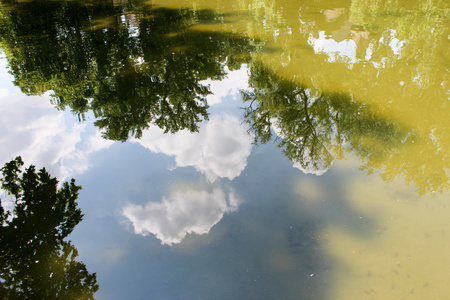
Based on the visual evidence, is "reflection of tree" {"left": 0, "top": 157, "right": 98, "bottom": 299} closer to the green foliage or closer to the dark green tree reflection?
the dark green tree reflection

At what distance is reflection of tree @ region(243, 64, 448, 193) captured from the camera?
5156 mm

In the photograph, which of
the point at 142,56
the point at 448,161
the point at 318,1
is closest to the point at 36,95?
the point at 142,56

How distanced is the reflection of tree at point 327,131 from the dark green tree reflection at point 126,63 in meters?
1.66

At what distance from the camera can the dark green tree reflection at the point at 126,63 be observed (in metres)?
7.61

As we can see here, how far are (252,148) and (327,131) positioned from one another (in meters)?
1.72

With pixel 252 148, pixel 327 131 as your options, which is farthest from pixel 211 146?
pixel 327 131

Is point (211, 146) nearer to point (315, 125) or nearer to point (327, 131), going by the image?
point (315, 125)

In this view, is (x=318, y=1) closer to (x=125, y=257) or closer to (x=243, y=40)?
(x=243, y=40)

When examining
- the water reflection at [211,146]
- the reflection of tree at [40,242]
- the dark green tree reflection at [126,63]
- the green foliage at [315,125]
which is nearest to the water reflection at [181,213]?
the water reflection at [211,146]

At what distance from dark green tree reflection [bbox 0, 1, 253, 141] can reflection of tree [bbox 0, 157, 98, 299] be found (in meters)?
1.96

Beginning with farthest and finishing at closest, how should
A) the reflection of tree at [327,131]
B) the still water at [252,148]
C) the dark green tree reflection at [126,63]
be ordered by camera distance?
the dark green tree reflection at [126,63]
the reflection of tree at [327,131]
the still water at [252,148]

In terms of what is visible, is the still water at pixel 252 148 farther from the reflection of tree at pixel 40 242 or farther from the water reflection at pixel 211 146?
the reflection of tree at pixel 40 242

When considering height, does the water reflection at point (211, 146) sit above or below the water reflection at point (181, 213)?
above

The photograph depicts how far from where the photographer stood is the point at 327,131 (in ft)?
20.6
